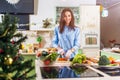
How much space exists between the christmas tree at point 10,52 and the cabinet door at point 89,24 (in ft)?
18.1

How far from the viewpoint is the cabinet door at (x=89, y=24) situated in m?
6.71

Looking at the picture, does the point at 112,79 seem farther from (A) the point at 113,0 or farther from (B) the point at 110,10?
(B) the point at 110,10

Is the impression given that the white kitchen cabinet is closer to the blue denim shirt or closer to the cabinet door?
the cabinet door

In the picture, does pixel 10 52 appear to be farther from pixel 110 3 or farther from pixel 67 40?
pixel 110 3

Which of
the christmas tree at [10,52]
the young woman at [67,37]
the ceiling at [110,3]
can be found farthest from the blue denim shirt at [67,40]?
the ceiling at [110,3]

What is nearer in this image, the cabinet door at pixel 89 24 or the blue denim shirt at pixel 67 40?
the blue denim shirt at pixel 67 40

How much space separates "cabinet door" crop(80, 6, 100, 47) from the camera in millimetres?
6715

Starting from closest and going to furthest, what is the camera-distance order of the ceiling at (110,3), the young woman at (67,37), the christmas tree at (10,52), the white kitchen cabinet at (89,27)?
the christmas tree at (10,52) < the young woman at (67,37) < the white kitchen cabinet at (89,27) < the ceiling at (110,3)

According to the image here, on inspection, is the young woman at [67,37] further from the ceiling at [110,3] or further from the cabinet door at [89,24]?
the ceiling at [110,3]

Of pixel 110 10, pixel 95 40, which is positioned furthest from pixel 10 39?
pixel 110 10

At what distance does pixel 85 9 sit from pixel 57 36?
2650 millimetres

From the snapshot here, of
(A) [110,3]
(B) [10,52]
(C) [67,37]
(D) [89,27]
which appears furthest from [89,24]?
(B) [10,52]

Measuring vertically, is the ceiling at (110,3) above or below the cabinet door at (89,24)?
above

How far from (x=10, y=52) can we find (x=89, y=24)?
18.8 ft
